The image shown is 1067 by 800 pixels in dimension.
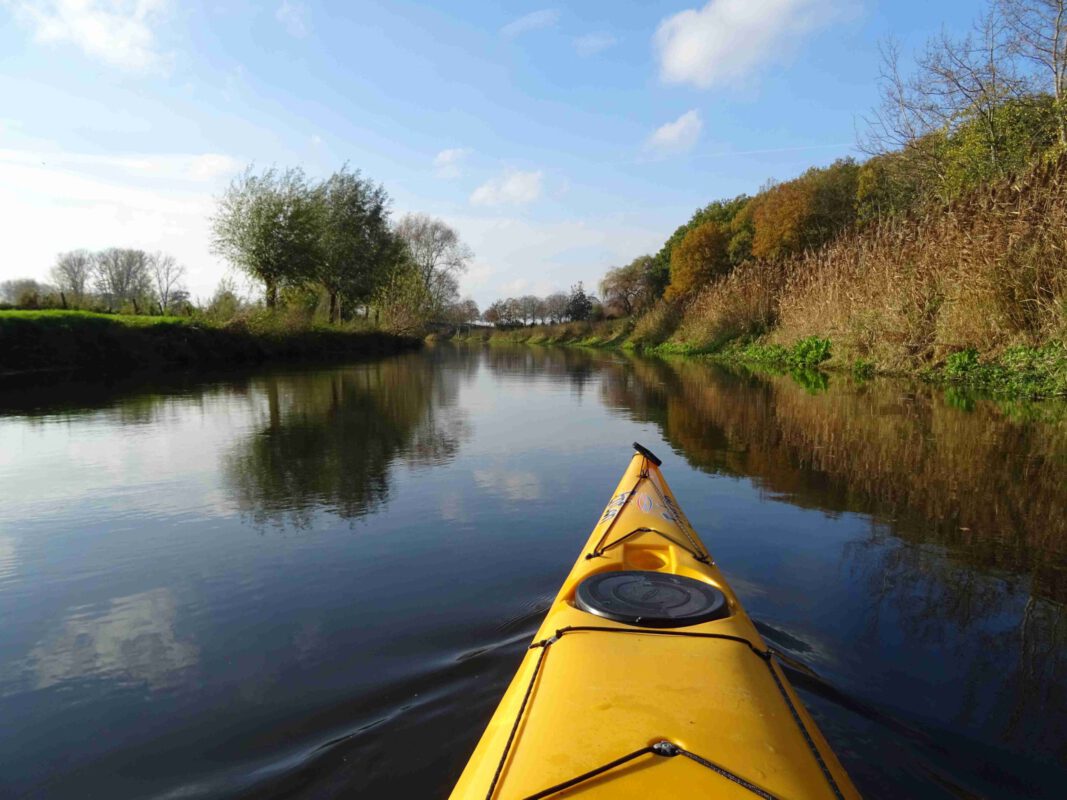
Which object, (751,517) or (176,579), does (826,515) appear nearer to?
(751,517)

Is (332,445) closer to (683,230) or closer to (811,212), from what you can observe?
(811,212)

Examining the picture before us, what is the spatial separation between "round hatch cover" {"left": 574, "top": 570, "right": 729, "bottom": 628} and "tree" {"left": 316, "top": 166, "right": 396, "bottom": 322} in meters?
31.0

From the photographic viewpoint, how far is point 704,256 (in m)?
35.9

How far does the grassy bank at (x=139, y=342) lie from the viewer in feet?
52.9

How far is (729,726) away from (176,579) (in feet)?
11.6

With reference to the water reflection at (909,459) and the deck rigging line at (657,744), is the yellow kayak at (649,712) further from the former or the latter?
the water reflection at (909,459)

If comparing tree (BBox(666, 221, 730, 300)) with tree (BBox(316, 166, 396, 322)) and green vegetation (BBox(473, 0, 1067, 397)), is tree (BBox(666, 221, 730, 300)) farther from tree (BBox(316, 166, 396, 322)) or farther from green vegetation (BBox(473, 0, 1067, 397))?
tree (BBox(316, 166, 396, 322))

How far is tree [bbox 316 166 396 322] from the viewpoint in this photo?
1271 inches

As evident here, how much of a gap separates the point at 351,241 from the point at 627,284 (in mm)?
26383

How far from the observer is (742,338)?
24.0 meters

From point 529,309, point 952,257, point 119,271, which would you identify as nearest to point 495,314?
point 529,309

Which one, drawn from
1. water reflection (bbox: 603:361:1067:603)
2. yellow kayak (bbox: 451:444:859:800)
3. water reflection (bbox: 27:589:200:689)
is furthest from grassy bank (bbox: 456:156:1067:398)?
water reflection (bbox: 27:589:200:689)

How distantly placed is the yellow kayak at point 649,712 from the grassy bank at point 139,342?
61.2 ft

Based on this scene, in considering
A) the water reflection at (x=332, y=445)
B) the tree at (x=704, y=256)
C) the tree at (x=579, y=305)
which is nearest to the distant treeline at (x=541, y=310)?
the tree at (x=579, y=305)
